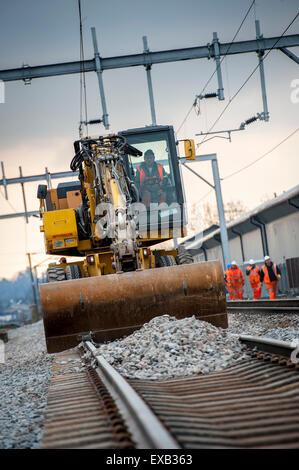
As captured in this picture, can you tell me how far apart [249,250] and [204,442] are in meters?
30.0

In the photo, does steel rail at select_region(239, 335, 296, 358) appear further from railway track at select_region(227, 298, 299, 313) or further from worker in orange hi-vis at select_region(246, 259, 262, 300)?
worker in orange hi-vis at select_region(246, 259, 262, 300)

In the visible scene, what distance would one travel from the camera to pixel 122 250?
10.6m

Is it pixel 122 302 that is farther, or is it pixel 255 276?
pixel 255 276

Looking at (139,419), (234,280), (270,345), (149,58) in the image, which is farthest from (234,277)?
(139,419)

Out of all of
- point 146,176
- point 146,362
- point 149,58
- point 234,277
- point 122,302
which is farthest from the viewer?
point 234,277

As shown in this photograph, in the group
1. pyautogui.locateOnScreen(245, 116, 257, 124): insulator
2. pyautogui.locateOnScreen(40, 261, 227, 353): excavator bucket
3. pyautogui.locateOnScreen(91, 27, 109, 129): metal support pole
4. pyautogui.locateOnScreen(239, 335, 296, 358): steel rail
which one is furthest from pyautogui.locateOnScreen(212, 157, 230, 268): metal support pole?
pyautogui.locateOnScreen(239, 335, 296, 358): steel rail

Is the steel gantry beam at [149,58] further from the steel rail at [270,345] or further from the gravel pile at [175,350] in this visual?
the steel rail at [270,345]

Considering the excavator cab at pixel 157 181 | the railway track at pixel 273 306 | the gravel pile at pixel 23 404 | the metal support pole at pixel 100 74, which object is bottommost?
the gravel pile at pixel 23 404

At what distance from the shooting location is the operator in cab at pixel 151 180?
1286cm

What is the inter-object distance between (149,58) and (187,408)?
15248 millimetres

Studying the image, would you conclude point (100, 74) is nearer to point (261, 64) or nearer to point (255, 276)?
point (261, 64)

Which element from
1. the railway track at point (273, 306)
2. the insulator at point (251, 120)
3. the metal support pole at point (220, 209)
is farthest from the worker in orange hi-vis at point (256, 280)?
the insulator at point (251, 120)

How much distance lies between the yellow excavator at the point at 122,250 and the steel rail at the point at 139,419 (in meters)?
3.87
